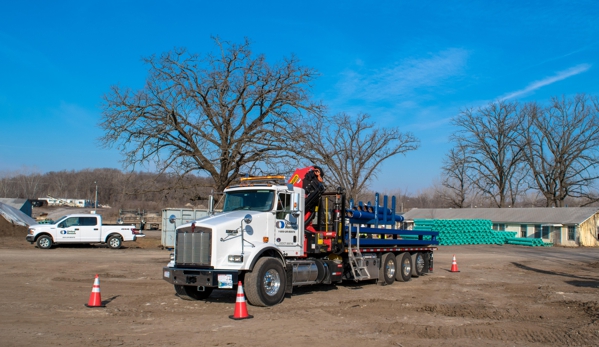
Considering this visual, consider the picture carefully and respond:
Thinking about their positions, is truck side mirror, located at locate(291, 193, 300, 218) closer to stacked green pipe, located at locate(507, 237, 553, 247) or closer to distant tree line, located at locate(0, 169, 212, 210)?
stacked green pipe, located at locate(507, 237, 553, 247)

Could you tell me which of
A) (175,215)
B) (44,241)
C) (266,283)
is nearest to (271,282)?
(266,283)

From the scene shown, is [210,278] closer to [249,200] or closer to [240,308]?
[240,308]

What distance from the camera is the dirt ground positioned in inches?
330

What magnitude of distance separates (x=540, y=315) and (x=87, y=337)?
29.4ft

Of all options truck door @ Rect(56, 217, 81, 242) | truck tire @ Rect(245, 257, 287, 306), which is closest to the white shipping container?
truck door @ Rect(56, 217, 81, 242)

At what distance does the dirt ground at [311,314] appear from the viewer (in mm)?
8383

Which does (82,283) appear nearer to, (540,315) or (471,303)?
(471,303)

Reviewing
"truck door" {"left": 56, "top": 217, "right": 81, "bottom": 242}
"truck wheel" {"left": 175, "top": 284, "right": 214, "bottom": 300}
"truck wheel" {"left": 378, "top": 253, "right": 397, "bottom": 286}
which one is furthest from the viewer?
"truck door" {"left": 56, "top": 217, "right": 81, "bottom": 242}

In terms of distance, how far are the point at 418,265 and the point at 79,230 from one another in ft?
65.3

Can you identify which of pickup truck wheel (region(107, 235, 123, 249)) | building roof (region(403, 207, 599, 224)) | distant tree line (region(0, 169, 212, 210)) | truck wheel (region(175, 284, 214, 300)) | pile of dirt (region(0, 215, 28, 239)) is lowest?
truck wheel (region(175, 284, 214, 300))

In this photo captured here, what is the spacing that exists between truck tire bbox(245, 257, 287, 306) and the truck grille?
101 centimetres

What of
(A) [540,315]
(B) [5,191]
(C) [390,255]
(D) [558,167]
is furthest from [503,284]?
(B) [5,191]

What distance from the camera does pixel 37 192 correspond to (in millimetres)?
123750

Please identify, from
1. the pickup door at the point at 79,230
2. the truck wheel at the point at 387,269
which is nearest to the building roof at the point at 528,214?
the truck wheel at the point at 387,269
